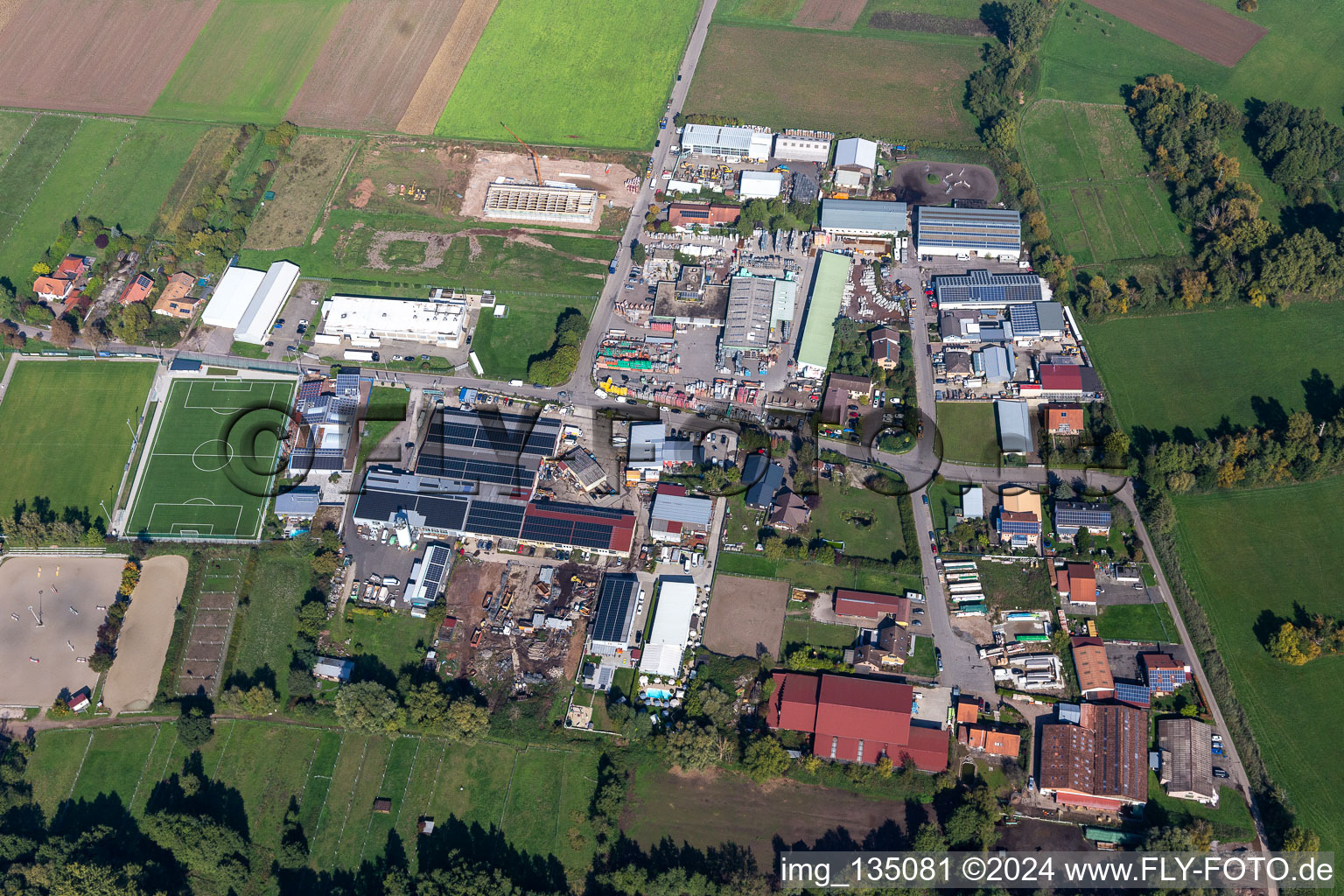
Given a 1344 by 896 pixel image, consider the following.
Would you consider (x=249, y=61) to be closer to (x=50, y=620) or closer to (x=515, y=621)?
(x=50, y=620)

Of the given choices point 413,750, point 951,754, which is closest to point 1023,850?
point 951,754

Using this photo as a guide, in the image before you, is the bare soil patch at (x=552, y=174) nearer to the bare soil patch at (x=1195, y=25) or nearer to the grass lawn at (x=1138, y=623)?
the grass lawn at (x=1138, y=623)

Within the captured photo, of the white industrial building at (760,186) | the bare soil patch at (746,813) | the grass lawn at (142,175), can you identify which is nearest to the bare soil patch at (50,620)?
the grass lawn at (142,175)

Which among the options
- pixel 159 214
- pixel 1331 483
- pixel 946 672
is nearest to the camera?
pixel 946 672

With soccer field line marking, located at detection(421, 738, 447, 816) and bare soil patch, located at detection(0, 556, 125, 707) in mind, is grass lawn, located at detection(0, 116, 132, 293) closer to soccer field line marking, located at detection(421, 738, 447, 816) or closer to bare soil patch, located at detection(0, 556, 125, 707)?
bare soil patch, located at detection(0, 556, 125, 707)

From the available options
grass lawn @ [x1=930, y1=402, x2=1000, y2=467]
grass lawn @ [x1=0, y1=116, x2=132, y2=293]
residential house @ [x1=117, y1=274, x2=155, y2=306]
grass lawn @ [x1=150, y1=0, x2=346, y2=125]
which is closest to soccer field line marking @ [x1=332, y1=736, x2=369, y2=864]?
residential house @ [x1=117, y1=274, x2=155, y2=306]

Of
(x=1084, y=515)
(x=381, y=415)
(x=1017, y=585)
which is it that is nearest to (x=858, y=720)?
(x=1017, y=585)

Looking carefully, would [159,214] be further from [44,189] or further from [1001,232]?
[1001,232]
